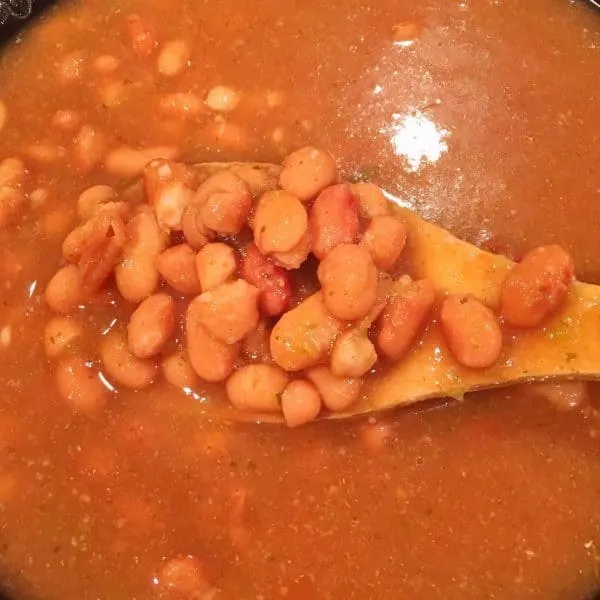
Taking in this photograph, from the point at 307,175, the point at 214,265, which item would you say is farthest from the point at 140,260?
the point at 307,175

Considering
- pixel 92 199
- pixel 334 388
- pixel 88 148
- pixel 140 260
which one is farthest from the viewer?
pixel 88 148

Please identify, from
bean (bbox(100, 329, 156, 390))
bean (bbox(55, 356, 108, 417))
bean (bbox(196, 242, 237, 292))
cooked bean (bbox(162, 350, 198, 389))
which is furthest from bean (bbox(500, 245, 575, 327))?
bean (bbox(55, 356, 108, 417))

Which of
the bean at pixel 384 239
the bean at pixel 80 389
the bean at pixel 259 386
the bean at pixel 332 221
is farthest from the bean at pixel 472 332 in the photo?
the bean at pixel 80 389

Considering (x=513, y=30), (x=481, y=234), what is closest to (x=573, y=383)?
(x=481, y=234)

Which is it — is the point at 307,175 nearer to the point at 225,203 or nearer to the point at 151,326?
the point at 225,203

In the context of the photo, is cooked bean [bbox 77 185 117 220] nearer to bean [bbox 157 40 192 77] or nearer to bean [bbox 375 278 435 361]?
A: bean [bbox 157 40 192 77]

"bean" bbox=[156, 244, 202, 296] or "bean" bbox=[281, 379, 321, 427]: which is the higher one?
"bean" bbox=[156, 244, 202, 296]

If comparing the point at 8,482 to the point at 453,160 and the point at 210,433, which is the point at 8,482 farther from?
the point at 453,160
